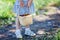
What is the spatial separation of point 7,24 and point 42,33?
1033mm

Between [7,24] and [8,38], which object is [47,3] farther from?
[8,38]

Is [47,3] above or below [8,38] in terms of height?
above

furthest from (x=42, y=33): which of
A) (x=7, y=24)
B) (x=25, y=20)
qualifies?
(x=7, y=24)

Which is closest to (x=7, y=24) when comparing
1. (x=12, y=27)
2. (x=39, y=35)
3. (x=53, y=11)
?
(x=12, y=27)

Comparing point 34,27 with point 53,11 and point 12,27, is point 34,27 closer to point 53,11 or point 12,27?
point 12,27

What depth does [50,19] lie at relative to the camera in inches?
243

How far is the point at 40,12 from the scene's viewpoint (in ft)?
22.0

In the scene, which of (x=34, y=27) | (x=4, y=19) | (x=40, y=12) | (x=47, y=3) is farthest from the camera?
(x=47, y=3)

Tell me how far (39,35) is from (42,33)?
17 cm

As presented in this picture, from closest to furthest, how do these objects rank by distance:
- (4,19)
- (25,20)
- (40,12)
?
(25,20)
(4,19)
(40,12)

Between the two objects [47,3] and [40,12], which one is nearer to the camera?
[40,12]

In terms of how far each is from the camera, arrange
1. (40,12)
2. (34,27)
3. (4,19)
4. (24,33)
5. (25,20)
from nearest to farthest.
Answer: (25,20) < (24,33) < (34,27) < (4,19) < (40,12)

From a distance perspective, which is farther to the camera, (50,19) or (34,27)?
(50,19)

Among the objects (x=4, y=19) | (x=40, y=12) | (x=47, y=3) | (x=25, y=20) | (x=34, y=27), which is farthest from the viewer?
(x=47, y=3)
